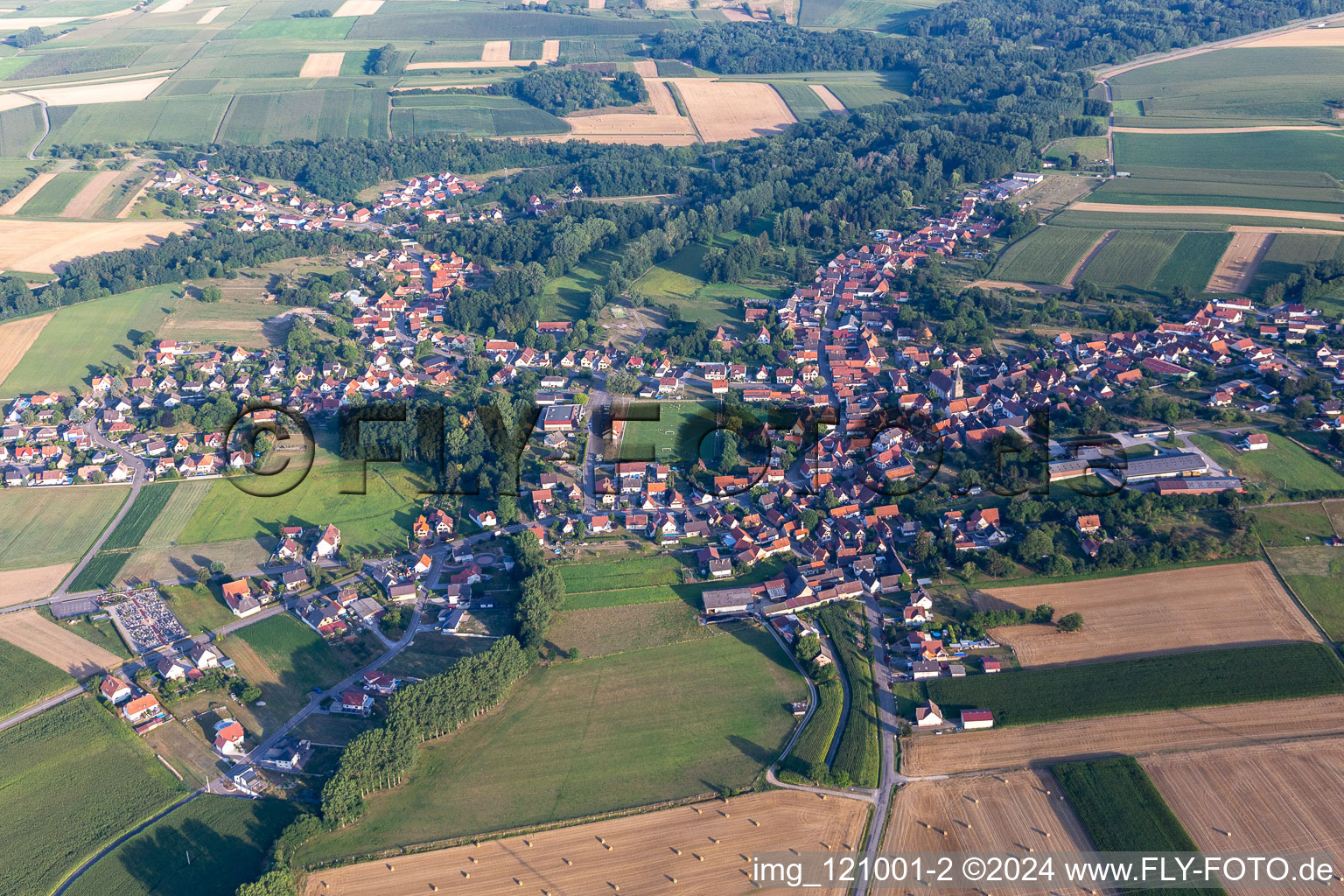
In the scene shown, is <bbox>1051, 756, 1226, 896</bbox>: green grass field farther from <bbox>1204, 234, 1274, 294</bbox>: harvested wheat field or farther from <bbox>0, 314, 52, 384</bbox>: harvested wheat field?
<bbox>0, 314, 52, 384</bbox>: harvested wheat field

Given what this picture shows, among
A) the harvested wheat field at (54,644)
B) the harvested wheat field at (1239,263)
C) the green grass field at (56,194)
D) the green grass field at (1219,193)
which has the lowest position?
the harvested wheat field at (54,644)

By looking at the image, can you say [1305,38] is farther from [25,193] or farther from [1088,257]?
[25,193]

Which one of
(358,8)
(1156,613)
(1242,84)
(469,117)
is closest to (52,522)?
(1156,613)

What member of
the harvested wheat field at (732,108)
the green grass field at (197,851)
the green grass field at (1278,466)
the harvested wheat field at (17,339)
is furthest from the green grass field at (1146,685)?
the harvested wheat field at (732,108)

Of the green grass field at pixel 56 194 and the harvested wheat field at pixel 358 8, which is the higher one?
the harvested wheat field at pixel 358 8

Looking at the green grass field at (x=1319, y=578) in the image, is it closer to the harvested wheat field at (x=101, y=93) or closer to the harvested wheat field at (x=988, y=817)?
the harvested wheat field at (x=988, y=817)

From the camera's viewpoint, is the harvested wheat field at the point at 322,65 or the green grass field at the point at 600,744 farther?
the harvested wheat field at the point at 322,65
